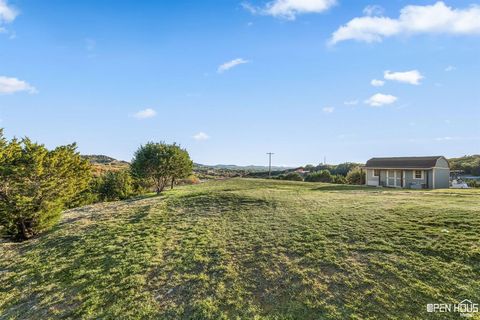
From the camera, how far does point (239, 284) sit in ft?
23.5

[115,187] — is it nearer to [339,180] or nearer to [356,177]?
[339,180]

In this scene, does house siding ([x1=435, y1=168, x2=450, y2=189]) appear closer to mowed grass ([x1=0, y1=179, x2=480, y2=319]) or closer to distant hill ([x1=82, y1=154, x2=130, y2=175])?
mowed grass ([x1=0, y1=179, x2=480, y2=319])

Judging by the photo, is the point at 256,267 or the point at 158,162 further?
the point at 158,162

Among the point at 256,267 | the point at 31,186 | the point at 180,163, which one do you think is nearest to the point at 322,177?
the point at 180,163

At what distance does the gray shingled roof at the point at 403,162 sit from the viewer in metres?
26.4

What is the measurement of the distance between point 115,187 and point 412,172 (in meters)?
29.3

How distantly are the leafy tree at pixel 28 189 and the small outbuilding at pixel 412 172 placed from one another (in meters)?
28.7

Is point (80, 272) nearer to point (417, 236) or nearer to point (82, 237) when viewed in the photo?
point (82, 237)

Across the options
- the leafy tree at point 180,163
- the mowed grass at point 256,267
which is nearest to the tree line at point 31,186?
the mowed grass at point 256,267

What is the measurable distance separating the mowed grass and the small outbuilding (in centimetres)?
1631

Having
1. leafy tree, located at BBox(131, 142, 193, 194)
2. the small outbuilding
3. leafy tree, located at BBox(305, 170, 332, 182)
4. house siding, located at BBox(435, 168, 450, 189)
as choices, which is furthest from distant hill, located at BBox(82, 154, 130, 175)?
house siding, located at BBox(435, 168, 450, 189)

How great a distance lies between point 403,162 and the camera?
93.5ft

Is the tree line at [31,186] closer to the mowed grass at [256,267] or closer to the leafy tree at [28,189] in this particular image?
the leafy tree at [28,189]

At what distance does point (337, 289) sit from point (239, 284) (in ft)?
7.86
